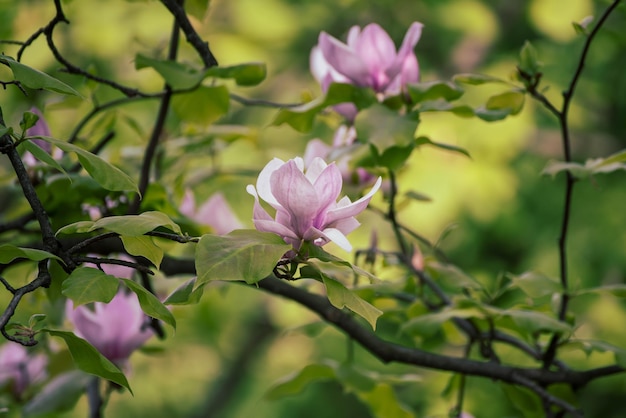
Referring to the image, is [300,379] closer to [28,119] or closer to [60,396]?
[60,396]

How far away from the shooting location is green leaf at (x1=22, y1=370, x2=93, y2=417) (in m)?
0.79

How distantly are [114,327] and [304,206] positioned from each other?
0.38 m

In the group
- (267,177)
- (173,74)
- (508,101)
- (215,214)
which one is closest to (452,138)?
(215,214)

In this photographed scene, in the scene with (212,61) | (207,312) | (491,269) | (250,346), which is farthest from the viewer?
(250,346)

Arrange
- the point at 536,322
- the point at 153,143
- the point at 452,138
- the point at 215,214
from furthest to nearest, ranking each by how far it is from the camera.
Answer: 1. the point at 452,138
2. the point at 215,214
3. the point at 153,143
4. the point at 536,322

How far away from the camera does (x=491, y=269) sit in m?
2.60

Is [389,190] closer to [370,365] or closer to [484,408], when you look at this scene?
[484,408]

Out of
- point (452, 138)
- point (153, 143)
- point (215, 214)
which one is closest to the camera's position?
point (153, 143)

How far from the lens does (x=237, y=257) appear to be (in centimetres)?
44

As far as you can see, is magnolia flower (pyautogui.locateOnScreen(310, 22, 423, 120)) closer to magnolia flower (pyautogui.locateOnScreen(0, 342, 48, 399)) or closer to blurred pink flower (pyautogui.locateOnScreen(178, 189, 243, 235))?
blurred pink flower (pyautogui.locateOnScreen(178, 189, 243, 235))

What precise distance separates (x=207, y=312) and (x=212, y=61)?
658 mm

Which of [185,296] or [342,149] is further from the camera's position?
[342,149]

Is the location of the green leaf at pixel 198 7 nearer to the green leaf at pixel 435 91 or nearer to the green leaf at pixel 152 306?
the green leaf at pixel 435 91

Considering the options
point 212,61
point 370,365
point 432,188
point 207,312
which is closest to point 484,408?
point 370,365
